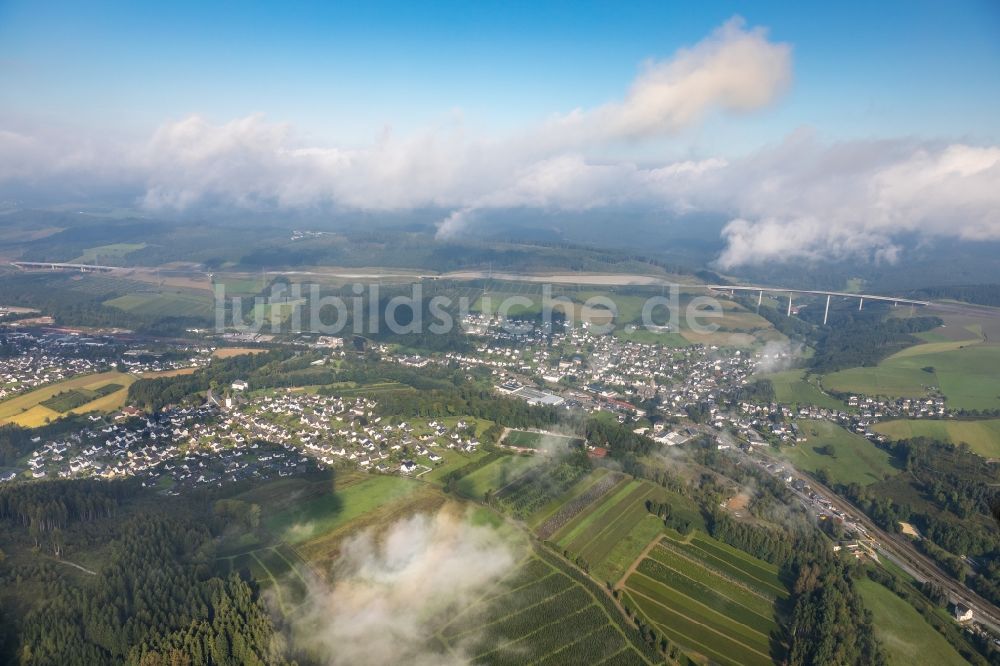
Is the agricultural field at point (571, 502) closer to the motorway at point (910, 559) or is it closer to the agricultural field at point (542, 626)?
the agricultural field at point (542, 626)

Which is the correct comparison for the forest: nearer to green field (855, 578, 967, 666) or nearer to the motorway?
green field (855, 578, 967, 666)

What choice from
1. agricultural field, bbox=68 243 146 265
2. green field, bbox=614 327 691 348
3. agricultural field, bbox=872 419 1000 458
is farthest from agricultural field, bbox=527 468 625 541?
agricultural field, bbox=68 243 146 265

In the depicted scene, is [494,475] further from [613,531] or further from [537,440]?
[613,531]

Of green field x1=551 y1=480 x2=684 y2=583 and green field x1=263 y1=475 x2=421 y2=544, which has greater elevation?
green field x1=263 y1=475 x2=421 y2=544

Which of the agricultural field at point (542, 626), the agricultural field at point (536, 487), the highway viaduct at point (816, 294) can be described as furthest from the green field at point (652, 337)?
the agricultural field at point (542, 626)

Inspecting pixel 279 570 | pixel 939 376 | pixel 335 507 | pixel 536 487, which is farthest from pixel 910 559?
pixel 939 376

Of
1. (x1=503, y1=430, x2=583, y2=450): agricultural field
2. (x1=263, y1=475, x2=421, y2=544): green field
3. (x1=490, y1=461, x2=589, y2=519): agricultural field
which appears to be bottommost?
(x1=263, y1=475, x2=421, y2=544): green field
